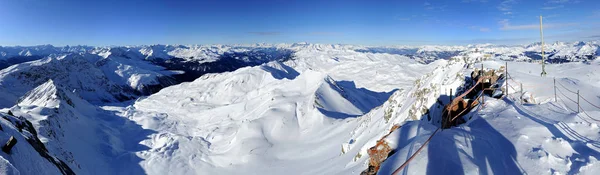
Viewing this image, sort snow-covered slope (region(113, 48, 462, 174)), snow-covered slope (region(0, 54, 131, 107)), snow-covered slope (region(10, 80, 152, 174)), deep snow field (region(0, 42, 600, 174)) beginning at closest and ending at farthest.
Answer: deep snow field (region(0, 42, 600, 174)), snow-covered slope (region(113, 48, 462, 174)), snow-covered slope (region(10, 80, 152, 174)), snow-covered slope (region(0, 54, 131, 107))

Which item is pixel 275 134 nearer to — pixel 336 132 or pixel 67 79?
pixel 336 132

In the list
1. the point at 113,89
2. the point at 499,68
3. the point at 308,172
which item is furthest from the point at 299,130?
the point at 113,89

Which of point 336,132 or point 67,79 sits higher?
point 67,79

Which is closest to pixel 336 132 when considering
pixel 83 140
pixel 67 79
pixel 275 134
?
pixel 275 134

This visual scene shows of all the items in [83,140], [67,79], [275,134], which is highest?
[67,79]

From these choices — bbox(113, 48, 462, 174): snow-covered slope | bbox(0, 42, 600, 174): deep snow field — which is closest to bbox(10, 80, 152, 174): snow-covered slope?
bbox(0, 42, 600, 174): deep snow field

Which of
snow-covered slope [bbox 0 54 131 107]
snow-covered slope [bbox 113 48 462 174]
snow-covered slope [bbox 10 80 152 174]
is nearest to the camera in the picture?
snow-covered slope [bbox 113 48 462 174]

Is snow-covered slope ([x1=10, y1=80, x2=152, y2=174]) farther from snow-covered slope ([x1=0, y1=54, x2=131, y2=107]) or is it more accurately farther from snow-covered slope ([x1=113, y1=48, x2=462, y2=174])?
snow-covered slope ([x1=0, y1=54, x2=131, y2=107])

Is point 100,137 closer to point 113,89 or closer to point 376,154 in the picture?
point 376,154
